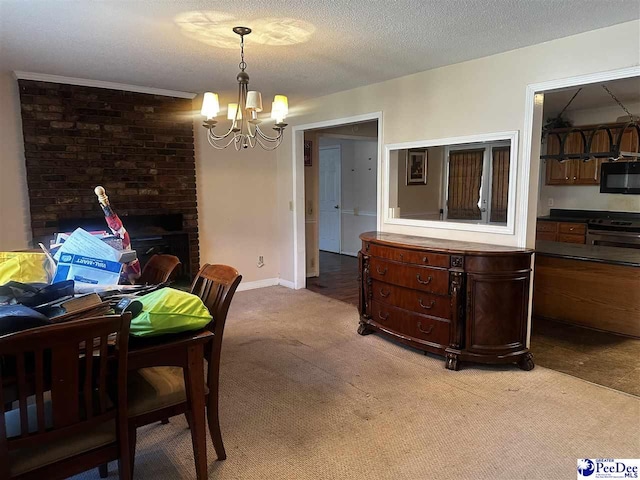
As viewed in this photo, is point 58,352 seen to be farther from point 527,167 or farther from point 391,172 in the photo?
point 391,172

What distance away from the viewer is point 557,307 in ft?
13.4

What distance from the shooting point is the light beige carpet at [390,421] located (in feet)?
6.77

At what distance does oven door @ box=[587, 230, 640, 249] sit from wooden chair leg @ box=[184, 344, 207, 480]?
540 centimetres

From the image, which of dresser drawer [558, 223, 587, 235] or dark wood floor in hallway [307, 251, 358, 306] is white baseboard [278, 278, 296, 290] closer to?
dark wood floor in hallway [307, 251, 358, 306]

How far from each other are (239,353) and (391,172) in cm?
220

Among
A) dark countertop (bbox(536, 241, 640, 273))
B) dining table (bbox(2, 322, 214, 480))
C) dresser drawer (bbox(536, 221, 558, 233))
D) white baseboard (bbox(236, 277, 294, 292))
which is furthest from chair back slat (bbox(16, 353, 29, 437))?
dresser drawer (bbox(536, 221, 558, 233))

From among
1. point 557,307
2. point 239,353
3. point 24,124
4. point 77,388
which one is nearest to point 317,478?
point 77,388

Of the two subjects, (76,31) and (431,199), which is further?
(431,199)

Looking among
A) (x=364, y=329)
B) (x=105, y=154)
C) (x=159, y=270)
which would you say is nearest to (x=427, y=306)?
(x=364, y=329)

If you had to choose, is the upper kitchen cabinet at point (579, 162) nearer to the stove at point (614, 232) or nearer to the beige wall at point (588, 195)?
the beige wall at point (588, 195)

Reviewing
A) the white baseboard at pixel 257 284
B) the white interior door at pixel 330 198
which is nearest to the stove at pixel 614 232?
the white interior door at pixel 330 198

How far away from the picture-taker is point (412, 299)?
11.1 feet

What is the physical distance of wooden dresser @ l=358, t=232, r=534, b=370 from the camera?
3012mm

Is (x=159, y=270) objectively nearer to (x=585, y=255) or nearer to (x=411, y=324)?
(x=411, y=324)
